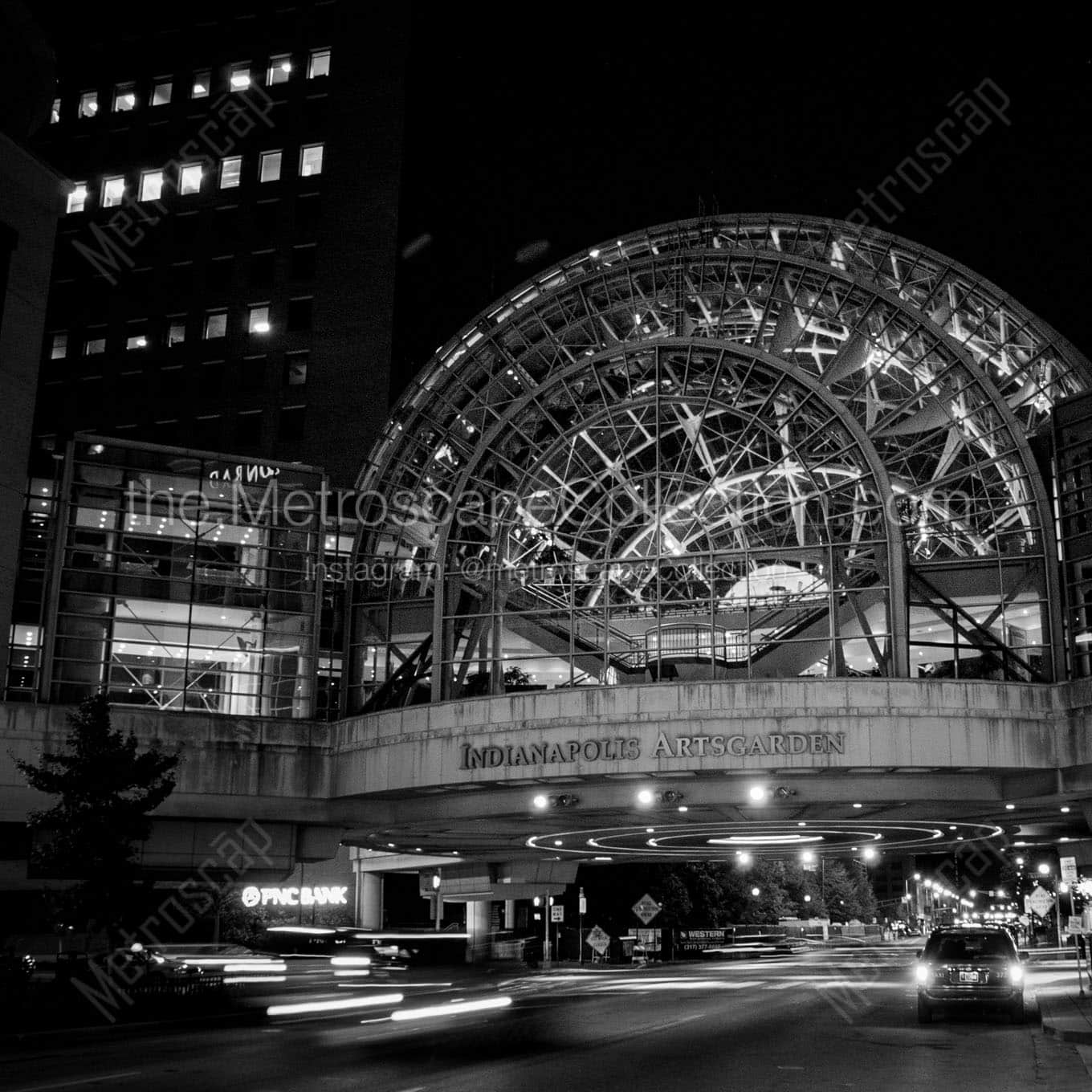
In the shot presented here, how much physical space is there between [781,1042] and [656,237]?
29.8 m

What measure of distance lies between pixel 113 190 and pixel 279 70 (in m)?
13.6

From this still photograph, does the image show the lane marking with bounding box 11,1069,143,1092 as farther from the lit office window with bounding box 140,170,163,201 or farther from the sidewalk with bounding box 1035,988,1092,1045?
the lit office window with bounding box 140,170,163,201

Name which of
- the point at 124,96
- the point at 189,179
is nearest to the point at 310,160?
the point at 189,179

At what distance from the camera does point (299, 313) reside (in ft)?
269

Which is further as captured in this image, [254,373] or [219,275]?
[219,275]

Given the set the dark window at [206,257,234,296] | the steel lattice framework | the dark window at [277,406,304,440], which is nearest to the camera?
the steel lattice framework

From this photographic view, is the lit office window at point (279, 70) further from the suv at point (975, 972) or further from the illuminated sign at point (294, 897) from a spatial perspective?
the suv at point (975, 972)

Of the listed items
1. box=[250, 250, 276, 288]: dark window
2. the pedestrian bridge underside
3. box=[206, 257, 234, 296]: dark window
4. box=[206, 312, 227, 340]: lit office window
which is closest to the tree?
the pedestrian bridge underside

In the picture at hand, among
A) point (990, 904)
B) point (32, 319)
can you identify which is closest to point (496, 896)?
point (32, 319)

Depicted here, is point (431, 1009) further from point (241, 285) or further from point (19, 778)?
point (241, 285)

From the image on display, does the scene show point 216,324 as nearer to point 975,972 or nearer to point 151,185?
point 151,185

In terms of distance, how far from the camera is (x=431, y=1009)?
1128 inches

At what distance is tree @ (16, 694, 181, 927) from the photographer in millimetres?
29797

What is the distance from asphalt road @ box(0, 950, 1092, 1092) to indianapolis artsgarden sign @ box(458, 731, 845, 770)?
6058mm
